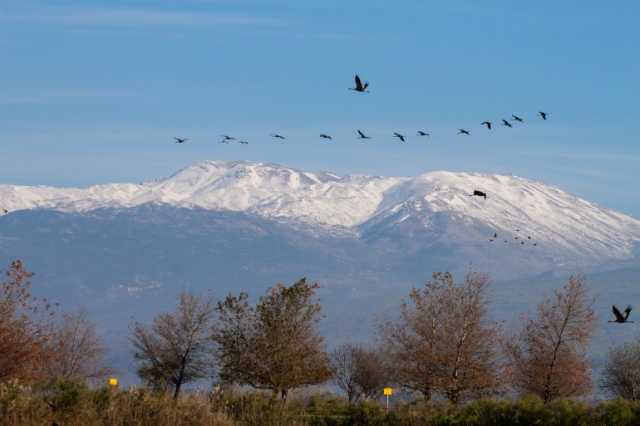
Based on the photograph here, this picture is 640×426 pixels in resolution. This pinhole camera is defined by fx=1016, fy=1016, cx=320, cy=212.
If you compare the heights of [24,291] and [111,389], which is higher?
[24,291]

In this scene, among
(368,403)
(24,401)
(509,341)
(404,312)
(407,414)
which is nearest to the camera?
(24,401)

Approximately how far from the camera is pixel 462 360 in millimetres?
79750

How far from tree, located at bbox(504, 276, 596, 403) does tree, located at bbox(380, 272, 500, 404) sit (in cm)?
318

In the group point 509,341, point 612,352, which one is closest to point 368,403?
A: point 509,341

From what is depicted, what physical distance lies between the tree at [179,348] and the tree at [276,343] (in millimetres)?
19065

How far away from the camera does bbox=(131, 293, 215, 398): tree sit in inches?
3964

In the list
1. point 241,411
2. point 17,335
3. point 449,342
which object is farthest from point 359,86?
point 449,342

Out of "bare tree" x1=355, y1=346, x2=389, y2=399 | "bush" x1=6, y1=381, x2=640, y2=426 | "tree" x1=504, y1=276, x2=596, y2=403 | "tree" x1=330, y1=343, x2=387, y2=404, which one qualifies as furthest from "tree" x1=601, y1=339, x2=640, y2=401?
"bush" x1=6, y1=381, x2=640, y2=426

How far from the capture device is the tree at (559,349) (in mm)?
82500

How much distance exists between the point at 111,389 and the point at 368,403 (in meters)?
15.3

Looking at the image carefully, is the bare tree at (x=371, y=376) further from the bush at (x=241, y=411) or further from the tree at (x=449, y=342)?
the bush at (x=241, y=411)

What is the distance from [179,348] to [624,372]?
4305 centimetres

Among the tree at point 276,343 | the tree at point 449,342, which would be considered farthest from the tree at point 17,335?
the tree at point 449,342

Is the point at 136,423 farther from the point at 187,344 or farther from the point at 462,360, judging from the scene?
the point at 187,344
